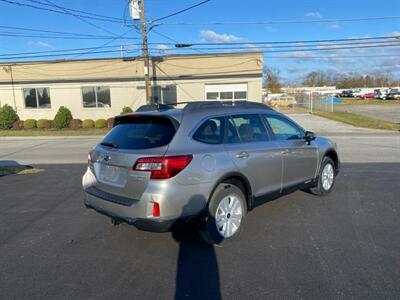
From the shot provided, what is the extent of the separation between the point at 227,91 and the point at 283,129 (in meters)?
19.4

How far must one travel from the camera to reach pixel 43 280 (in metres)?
3.30

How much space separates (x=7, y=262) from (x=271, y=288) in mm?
2887

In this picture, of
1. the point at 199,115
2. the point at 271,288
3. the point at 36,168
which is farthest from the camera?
the point at 36,168

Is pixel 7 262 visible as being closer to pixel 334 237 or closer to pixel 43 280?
pixel 43 280

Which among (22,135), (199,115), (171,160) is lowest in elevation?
(22,135)

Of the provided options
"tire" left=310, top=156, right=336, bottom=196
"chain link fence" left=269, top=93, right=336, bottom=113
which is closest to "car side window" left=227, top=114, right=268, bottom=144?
"tire" left=310, top=156, right=336, bottom=196

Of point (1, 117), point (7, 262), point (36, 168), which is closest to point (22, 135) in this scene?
point (1, 117)

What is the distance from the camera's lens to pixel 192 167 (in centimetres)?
361

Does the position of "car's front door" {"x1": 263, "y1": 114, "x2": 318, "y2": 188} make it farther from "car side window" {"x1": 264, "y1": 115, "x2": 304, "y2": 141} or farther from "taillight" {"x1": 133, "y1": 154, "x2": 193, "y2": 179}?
"taillight" {"x1": 133, "y1": 154, "x2": 193, "y2": 179}

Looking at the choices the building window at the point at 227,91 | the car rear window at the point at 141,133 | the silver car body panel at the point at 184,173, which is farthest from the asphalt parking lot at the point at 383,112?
the car rear window at the point at 141,133

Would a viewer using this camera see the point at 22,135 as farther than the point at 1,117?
No

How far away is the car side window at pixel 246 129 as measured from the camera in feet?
13.9

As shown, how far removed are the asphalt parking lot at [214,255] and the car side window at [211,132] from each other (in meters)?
1.29

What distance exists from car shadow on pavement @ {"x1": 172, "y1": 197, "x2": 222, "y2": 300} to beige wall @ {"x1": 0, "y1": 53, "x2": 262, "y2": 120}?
20611 millimetres
